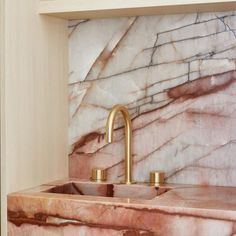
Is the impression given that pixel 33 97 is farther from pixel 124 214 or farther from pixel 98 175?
pixel 124 214

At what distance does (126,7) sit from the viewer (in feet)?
5.17

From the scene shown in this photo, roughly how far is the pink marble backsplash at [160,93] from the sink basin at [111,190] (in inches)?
3.5

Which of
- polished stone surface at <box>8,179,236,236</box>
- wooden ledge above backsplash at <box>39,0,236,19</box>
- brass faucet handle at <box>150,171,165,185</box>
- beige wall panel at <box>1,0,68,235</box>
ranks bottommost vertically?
polished stone surface at <box>8,179,236,236</box>

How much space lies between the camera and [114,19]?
1.82 meters

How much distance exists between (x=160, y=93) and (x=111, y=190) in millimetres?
359

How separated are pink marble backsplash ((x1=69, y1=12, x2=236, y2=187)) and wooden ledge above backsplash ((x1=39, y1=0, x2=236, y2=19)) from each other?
0.27 feet

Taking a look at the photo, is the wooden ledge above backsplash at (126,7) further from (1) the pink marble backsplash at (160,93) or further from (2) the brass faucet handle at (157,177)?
(2) the brass faucet handle at (157,177)

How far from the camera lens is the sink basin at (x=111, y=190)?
168cm

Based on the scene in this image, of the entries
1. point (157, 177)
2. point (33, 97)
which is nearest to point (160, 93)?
point (157, 177)

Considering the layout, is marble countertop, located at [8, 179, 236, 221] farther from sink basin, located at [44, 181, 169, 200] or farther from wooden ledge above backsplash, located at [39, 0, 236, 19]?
wooden ledge above backsplash, located at [39, 0, 236, 19]

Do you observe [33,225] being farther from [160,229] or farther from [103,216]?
[160,229]

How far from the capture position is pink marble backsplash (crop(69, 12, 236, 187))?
1694mm

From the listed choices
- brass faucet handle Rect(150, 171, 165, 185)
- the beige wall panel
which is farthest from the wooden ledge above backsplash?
brass faucet handle Rect(150, 171, 165, 185)

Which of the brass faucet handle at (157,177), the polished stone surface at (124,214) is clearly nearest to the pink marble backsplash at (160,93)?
the brass faucet handle at (157,177)
